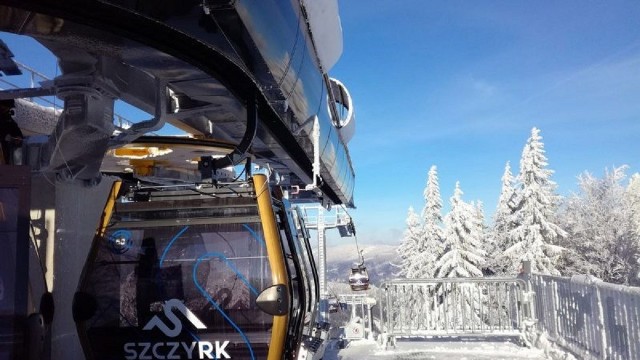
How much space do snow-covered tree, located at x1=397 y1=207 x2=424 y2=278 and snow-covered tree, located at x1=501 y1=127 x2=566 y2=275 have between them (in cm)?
669

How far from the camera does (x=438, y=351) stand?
24.9ft

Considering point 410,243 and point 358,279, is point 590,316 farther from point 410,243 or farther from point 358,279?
point 410,243

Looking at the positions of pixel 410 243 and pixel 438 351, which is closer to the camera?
pixel 438 351

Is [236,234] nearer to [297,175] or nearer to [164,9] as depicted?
[164,9]

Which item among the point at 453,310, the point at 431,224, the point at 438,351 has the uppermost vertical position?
the point at 431,224

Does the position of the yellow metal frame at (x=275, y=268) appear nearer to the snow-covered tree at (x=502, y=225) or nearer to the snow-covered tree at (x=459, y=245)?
the snow-covered tree at (x=459, y=245)

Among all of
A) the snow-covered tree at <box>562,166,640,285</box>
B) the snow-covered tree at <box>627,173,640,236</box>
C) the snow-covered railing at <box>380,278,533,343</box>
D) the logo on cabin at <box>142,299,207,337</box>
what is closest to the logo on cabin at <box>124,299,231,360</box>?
the logo on cabin at <box>142,299,207,337</box>

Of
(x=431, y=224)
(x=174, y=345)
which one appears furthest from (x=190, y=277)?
(x=431, y=224)

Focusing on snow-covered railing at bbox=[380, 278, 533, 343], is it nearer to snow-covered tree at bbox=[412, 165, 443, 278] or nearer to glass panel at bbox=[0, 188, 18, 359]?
glass panel at bbox=[0, 188, 18, 359]

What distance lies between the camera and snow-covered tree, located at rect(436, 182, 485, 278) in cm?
3288

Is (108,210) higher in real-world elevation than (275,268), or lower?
higher

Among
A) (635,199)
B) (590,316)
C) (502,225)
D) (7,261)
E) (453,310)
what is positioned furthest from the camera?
(635,199)

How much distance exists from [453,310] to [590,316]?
2.68 meters

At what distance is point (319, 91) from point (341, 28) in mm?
800
